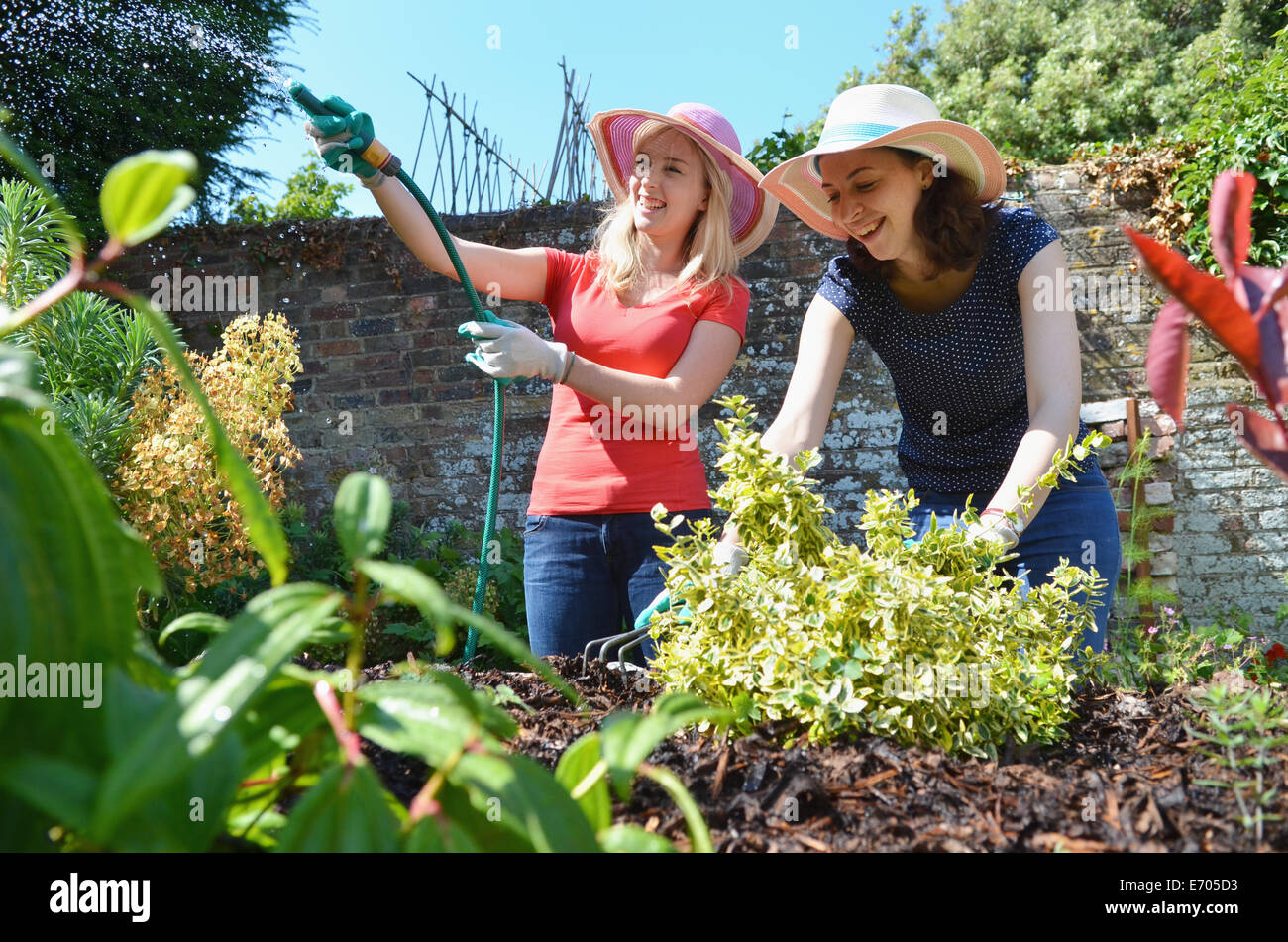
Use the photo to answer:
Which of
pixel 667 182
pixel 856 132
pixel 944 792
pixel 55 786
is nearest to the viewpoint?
pixel 55 786

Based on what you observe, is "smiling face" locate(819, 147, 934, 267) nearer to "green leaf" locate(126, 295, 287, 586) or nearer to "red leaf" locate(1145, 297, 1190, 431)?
"red leaf" locate(1145, 297, 1190, 431)

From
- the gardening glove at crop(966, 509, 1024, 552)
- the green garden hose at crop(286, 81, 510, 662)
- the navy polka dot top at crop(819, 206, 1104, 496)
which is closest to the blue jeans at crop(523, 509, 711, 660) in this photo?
the green garden hose at crop(286, 81, 510, 662)

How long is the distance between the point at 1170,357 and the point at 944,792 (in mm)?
439

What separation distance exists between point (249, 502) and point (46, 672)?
0.13m

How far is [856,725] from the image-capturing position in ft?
2.96

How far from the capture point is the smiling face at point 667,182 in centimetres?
221

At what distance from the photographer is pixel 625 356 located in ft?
7.15

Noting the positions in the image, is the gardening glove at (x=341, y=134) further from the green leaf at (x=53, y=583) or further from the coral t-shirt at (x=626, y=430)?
the green leaf at (x=53, y=583)

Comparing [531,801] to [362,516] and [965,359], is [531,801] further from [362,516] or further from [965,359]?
[965,359]

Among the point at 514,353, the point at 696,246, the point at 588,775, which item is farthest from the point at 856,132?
the point at 588,775

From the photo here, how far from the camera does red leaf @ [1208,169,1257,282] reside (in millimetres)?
524

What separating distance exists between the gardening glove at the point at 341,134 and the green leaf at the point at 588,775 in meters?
1.66
